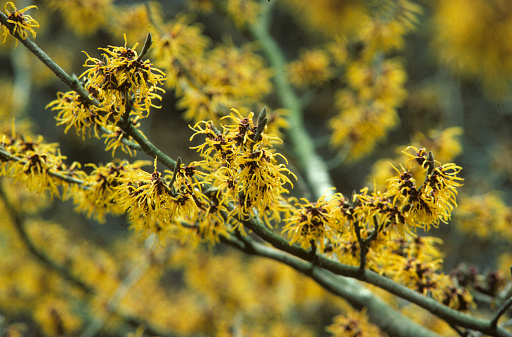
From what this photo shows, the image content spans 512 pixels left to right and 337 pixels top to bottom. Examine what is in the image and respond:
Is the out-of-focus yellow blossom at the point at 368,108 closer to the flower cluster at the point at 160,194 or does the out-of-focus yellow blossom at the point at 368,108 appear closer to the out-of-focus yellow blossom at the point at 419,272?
the out-of-focus yellow blossom at the point at 419,272

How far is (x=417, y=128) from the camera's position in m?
4.75

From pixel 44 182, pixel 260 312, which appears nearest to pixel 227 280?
pixel 260 312

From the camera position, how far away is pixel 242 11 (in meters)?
3.28

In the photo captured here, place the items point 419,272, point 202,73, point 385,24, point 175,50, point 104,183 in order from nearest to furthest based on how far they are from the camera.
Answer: point 104,183 → point 419,272 → point 175,50 → point 202,73 → point 385,24

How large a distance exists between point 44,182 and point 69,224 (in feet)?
13.7

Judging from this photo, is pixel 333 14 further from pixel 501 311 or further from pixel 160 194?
pixel 160 194

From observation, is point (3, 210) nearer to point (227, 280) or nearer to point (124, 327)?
point (124, 327)

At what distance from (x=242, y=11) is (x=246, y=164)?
2613 mm

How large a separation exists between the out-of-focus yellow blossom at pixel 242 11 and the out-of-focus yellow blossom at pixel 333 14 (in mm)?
1185

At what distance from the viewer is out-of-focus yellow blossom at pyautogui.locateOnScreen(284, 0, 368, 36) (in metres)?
4.22

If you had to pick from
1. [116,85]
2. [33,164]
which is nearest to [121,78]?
[116,85]

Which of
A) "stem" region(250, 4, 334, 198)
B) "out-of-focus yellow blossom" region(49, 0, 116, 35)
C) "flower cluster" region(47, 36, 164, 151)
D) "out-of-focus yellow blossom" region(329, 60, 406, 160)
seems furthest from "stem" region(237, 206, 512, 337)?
"out-of-focus yellow blossom" region(49, 0, 116, 35)

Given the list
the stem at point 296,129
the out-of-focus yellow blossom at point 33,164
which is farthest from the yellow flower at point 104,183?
the stem at point 296,129

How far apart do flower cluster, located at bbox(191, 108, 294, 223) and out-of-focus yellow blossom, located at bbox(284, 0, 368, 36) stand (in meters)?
3.42
